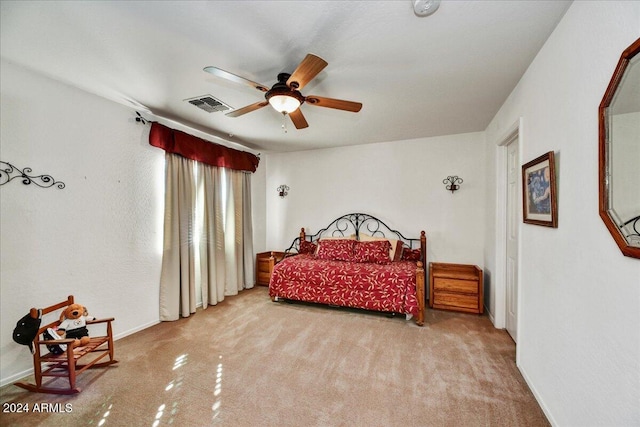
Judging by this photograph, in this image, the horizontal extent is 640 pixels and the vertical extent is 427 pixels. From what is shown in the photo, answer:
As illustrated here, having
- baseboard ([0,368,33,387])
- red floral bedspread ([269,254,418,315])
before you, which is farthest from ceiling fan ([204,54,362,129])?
baseboard ([0,368,33,387])

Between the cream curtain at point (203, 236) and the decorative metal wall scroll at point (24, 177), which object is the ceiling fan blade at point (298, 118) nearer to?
→ the cream curtain at point (203, 236)

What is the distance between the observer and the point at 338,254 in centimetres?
385

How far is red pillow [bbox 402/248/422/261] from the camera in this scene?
3.81m

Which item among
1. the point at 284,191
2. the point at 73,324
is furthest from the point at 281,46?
the point at 284,191

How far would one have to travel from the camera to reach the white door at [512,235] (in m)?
2.53

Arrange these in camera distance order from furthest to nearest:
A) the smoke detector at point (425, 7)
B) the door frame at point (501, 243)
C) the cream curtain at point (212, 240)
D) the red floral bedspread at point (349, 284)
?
the cream curtain at point (212, 240)
the red floral bedspread at point (349, 284)
the door frame at point (501, 243)
the smoke detector at point (425, 7)

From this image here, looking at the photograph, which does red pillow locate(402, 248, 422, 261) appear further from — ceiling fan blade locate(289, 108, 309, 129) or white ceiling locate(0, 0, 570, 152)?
ceiling fan blade locate(289, 108, 309, 129)

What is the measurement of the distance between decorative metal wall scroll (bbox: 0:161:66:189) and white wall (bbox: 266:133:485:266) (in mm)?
3158

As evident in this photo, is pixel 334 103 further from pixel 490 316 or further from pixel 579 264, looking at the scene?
pixel 490 316

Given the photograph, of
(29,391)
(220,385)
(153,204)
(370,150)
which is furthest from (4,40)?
(370,150)

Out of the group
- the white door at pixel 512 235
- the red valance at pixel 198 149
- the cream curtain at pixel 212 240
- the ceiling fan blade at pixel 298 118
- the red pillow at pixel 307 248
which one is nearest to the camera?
the ceiling fan blade at pixel 298 118

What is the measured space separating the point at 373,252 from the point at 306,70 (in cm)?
270

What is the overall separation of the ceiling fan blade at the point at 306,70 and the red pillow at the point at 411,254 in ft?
9.85

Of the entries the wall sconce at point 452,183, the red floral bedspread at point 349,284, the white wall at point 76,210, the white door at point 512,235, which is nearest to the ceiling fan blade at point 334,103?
the white door at point 512,235
